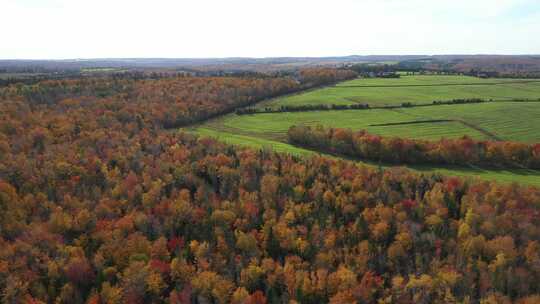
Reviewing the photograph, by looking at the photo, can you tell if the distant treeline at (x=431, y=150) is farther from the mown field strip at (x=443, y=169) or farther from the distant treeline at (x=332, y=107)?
the distant treeline at (x=332, y=107)

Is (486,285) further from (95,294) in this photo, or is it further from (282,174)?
(95,294)

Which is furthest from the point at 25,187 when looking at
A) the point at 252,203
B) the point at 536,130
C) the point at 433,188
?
the point at 536,130

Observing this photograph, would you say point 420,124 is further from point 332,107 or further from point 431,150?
point 332,107

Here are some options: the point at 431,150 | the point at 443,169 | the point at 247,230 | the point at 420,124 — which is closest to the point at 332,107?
the point at 420,124

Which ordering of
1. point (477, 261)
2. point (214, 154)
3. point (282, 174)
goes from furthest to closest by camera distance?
1. point (214, 154)
2. point (282, 174)
3. point (477, 261)

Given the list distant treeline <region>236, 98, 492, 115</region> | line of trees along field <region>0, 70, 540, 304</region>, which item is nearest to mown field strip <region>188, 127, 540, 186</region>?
line of trees along field <region>0, 70, 540, 304</region>

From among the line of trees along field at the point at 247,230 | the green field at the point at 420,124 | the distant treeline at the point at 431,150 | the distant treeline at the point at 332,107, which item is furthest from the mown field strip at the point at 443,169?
the distant treeline at the point at 332,107
